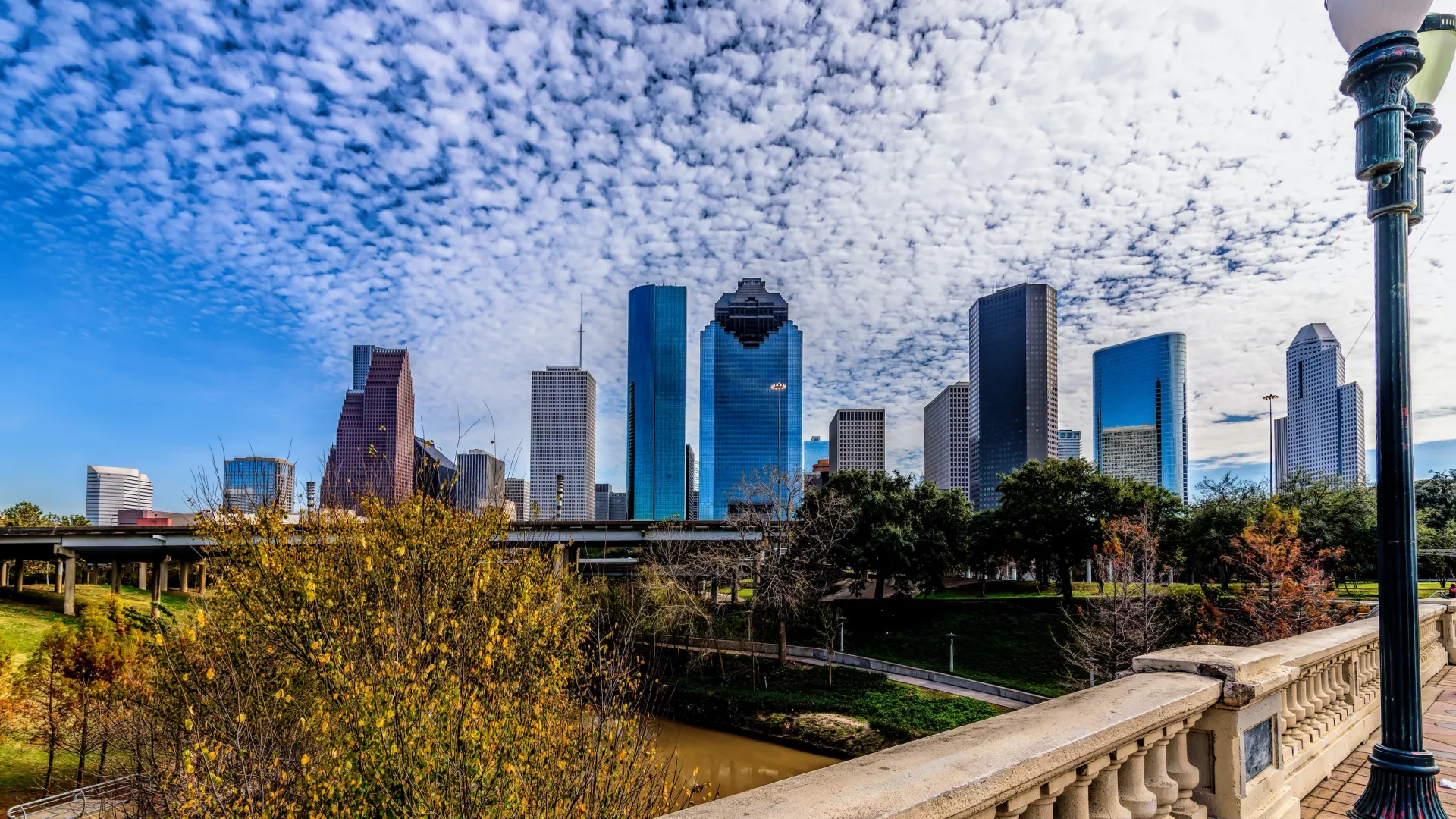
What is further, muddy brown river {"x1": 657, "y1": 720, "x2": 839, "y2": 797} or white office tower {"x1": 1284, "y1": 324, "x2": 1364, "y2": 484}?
white office tower {"x1": 1284, "y1": 324, "x2": 1364, "y2": 484}

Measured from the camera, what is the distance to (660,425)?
19050 cm

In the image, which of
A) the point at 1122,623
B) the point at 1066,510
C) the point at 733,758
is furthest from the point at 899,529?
the point at 733,758

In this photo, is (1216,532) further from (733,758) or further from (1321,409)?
(1321,409)

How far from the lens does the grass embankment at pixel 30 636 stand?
15.8 meters

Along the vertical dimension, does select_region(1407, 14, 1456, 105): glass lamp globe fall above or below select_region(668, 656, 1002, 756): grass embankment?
above

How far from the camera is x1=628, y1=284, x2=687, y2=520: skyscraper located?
185 meters

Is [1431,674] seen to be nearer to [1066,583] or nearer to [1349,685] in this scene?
[1349,685]

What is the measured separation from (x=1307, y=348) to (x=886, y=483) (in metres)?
136

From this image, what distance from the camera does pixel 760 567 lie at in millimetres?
27312

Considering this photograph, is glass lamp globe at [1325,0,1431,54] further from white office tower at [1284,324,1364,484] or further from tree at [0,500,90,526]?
white office tower at [1284,324,1364,484]

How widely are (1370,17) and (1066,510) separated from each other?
3597cm

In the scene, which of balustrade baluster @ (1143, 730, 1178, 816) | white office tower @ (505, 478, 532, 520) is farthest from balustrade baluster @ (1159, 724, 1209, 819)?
white office tower @ (505, 478, 532, 520)

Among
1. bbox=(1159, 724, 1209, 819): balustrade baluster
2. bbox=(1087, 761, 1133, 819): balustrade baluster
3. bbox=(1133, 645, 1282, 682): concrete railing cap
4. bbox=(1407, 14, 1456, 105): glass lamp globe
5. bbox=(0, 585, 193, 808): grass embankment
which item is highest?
bbox=(1407, 14, 1456, 105): glass lamp globe

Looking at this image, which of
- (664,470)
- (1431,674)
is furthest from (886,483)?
(664,470)
